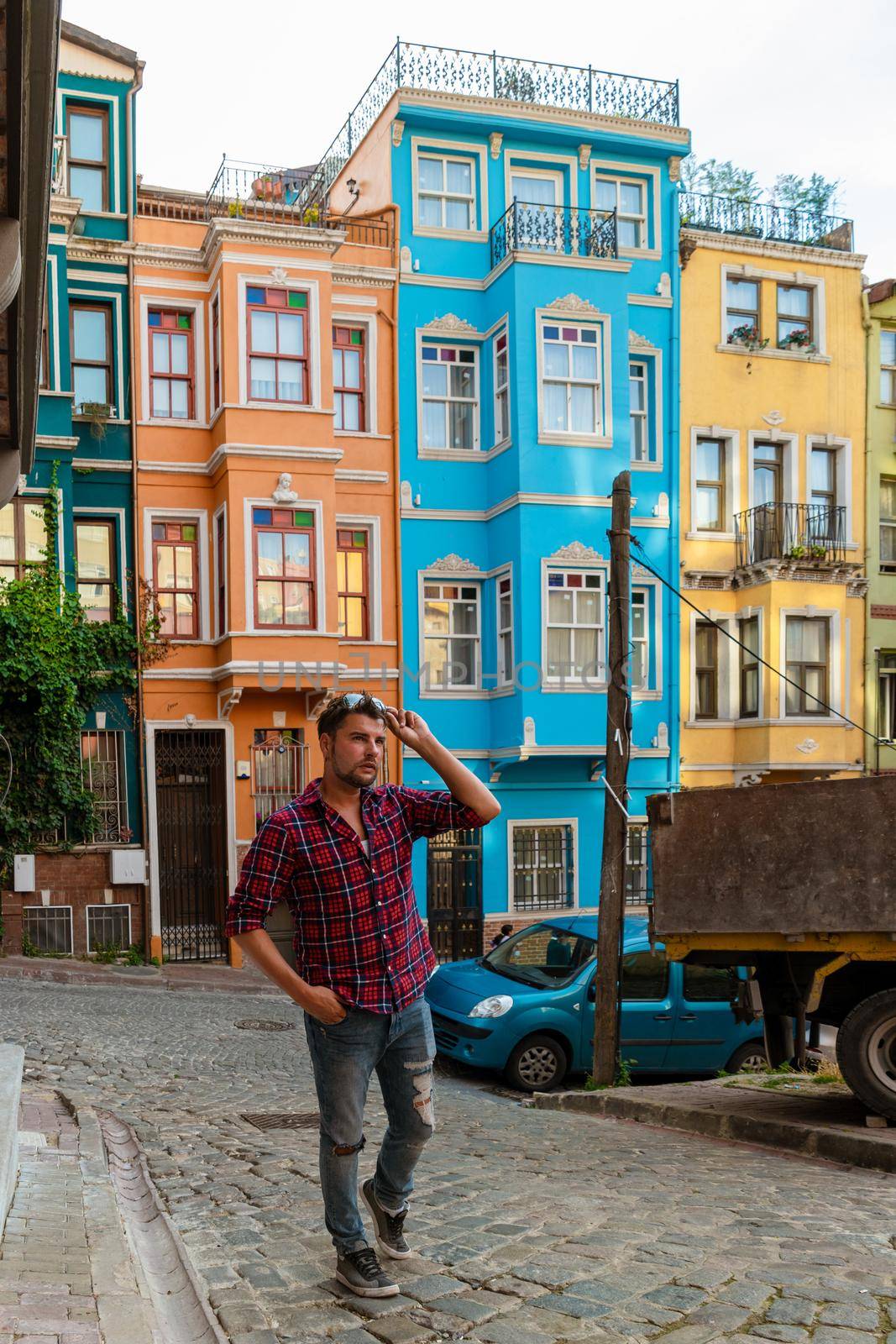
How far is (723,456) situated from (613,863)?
48.7 feet

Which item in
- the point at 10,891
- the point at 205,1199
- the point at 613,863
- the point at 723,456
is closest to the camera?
the point at 205,1199

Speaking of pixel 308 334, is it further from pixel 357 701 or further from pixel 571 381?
pixel 357 701

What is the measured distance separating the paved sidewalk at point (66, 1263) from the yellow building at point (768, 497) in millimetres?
19384

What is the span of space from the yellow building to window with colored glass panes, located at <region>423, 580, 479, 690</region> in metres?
4.07

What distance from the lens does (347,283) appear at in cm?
2308

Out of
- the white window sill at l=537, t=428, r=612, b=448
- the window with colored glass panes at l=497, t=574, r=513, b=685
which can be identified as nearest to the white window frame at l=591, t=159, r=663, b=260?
the white window sill at l=537, t=428, r=612, b=448

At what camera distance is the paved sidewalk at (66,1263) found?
392 cm

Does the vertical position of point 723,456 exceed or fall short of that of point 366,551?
it exceeds it

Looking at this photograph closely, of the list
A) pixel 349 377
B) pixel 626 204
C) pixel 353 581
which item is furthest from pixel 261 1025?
pixel 626 204

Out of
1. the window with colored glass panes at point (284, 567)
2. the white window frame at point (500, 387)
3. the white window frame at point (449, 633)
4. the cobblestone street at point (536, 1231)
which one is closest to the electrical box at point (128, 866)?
the window with colored glass panes at point (284, 567)

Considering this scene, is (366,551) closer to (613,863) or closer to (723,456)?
(723,456)

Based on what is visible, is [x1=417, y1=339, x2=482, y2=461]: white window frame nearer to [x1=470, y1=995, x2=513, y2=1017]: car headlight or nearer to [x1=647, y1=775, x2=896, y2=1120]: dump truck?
[x1=470, y1=995, x2=513, y2=1017]: car headlight

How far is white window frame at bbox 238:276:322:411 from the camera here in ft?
69.9

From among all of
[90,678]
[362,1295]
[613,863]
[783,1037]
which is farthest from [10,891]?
[362,1295]
